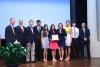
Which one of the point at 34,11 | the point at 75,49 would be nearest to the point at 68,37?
the point at 75,49

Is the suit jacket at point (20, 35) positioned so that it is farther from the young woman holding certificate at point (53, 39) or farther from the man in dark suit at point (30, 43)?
the young woman holding certificate at point (53, 39)

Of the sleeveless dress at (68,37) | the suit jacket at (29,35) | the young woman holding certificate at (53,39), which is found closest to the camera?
the suit jacket at (29,35)

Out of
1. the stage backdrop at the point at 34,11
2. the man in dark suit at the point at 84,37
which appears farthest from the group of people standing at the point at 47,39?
the stage backdrop at the point at 34,11

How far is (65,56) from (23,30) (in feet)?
7.67

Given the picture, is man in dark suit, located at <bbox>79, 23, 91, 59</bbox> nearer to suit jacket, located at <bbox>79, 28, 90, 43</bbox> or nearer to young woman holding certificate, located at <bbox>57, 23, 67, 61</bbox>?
suit jacket, located at <bbox>79, 28, 90, 43</bbox>

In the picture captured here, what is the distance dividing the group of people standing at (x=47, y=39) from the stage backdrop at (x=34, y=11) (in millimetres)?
1328

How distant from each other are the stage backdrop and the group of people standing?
1.33 m

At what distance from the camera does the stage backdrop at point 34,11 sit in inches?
488

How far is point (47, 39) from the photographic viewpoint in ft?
38.1

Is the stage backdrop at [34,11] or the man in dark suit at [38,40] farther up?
the stage backdrop at [34,11]

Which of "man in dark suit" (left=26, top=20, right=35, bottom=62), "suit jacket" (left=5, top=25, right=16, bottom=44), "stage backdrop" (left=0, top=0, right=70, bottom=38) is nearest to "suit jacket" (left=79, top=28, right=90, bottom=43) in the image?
"stage backdrop" (left=0, top=0, right=70, bottom=38)

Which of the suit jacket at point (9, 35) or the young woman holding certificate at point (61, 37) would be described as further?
the young woman holding certificate at point (61, 37)

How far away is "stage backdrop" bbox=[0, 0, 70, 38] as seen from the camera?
12391 mm

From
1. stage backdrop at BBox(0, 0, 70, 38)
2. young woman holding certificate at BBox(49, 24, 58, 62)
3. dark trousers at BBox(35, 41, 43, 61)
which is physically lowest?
dark trousers at BBox(35, 41, 43, 61)
